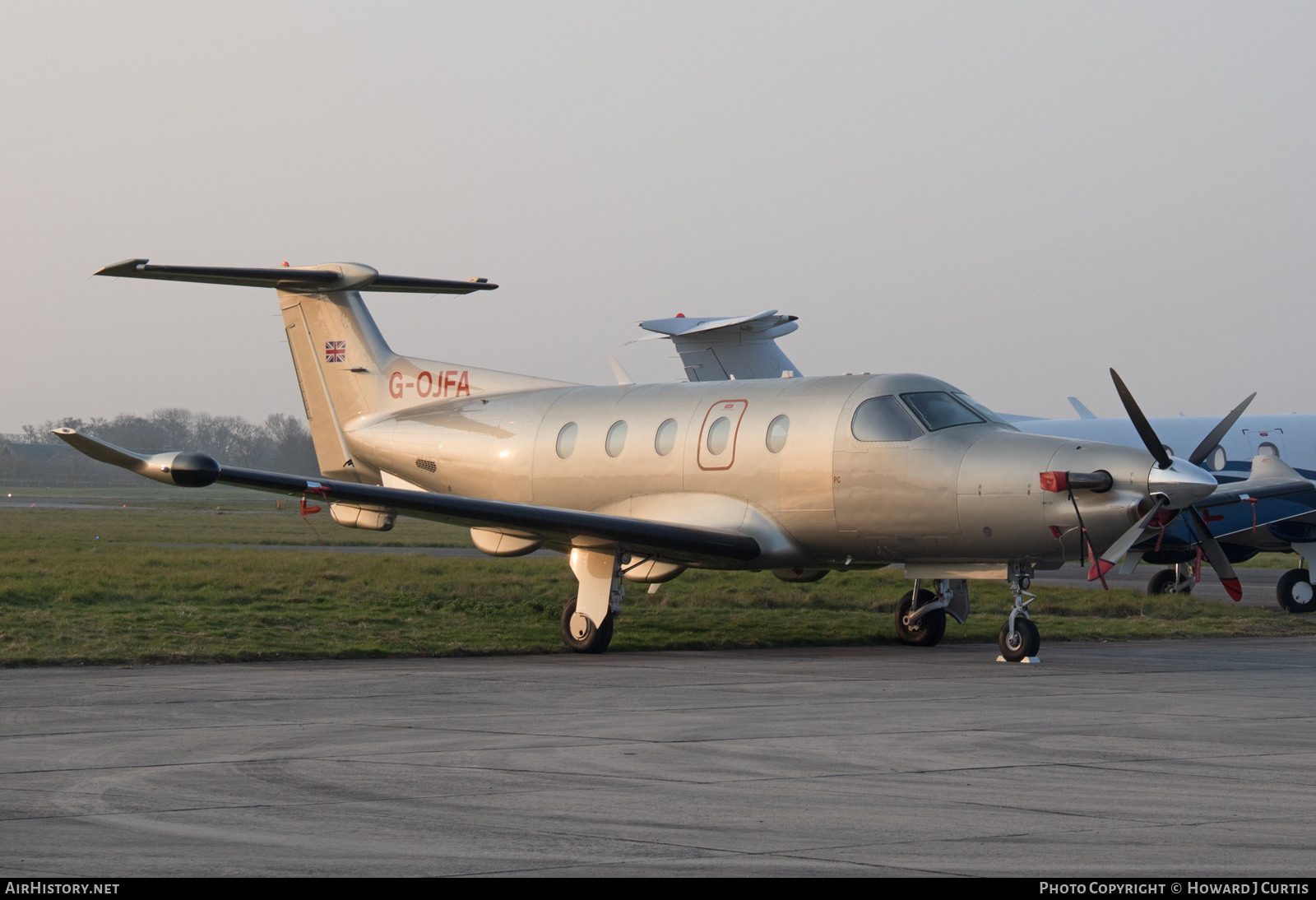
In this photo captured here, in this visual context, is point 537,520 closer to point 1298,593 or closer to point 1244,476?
point 1298,593

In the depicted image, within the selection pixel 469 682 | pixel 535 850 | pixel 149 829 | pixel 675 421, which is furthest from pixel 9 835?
pixel 675 421

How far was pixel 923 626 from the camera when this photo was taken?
17.3 m

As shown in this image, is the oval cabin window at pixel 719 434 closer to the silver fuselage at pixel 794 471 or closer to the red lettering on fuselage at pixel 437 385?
the silver fuselage at pixel 794 471

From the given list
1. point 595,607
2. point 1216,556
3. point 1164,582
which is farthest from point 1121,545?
point 1164,582

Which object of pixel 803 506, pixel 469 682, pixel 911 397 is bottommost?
pixel 469 682

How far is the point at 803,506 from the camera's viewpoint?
15695 millimetres

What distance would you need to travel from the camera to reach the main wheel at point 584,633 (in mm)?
16141

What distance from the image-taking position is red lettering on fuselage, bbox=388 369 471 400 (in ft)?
65.9

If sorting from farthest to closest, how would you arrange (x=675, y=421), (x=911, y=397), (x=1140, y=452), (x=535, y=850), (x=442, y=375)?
(x=442, y=375), (x=675, y=421), (x=911, y=397), (x=1140, y=452), (x=535, y=850)

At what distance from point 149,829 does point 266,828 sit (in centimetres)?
49

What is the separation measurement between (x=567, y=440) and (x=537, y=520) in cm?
308

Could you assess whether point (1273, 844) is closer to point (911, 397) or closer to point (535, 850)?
point (535, 850)

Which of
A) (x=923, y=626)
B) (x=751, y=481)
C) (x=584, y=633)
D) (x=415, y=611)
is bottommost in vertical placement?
(x=415, y=611)

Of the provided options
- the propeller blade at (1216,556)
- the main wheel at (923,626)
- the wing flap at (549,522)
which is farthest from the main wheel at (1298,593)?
the wing flap at (549,522)
